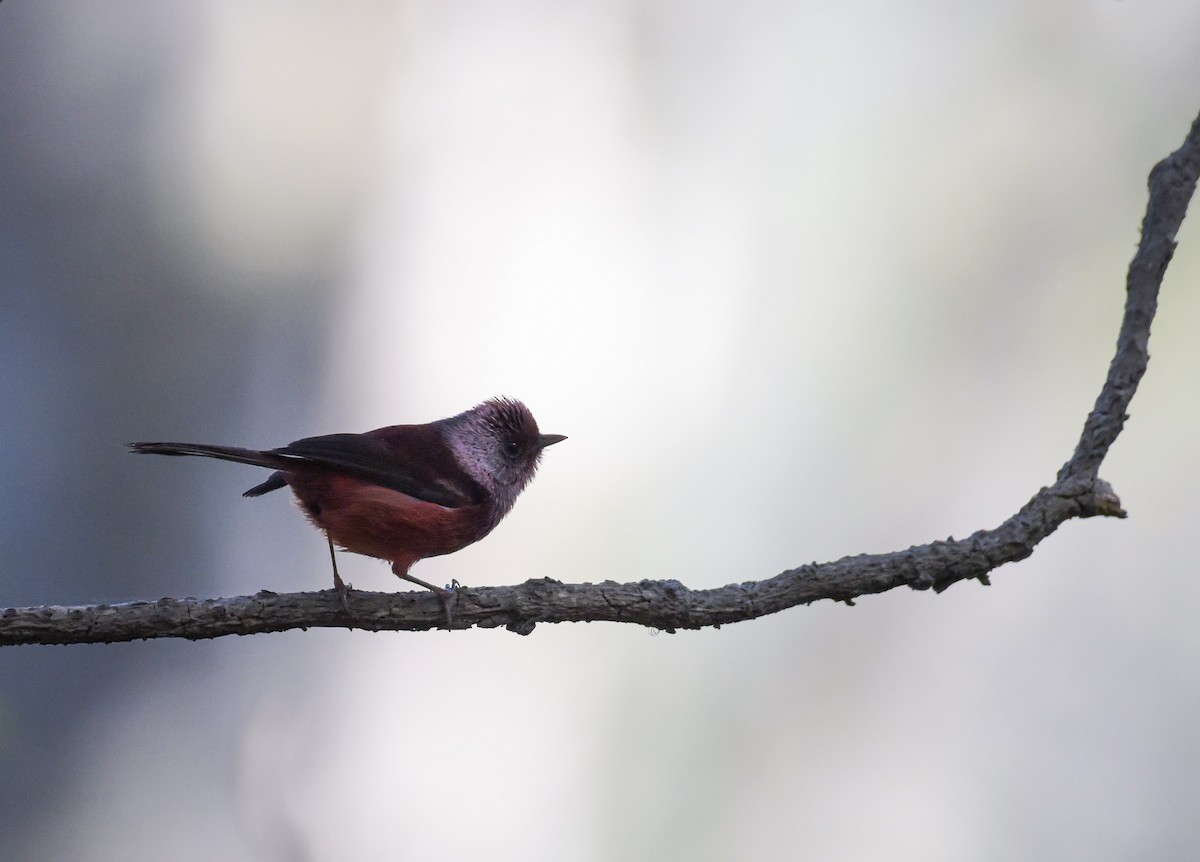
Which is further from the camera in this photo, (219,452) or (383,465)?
(383,465)

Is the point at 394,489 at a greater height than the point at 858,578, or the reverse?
the point at 394,489

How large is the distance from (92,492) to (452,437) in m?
1.64

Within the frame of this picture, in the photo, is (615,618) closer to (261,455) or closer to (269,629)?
(269,629)

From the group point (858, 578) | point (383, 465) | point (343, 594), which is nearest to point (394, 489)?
point (383, 465)

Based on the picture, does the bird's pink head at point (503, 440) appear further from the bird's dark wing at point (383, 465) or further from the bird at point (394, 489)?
the bird's dark wing at point (383, 465)

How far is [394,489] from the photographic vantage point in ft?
7.97

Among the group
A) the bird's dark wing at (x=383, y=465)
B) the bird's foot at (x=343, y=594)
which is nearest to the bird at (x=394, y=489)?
the bird's dark wing at (x=383, y=465)

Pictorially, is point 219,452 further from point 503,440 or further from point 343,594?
point 503,440

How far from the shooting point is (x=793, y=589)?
205cm

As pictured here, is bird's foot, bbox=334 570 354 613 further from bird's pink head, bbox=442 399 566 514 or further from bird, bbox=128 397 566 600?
bird's pink head, bbox=442 399 566 514

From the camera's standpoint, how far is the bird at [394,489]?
2398 millimetres

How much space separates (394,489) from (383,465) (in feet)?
0.23

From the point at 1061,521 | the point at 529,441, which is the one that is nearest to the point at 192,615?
the point at 529,441

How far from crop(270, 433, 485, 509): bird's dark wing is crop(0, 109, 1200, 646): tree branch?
372mm
